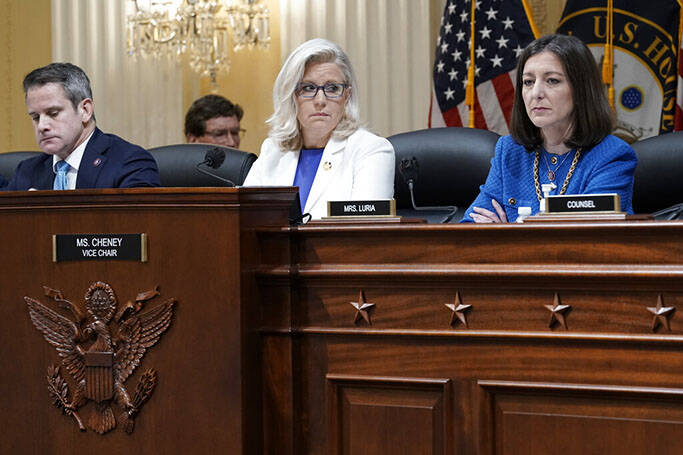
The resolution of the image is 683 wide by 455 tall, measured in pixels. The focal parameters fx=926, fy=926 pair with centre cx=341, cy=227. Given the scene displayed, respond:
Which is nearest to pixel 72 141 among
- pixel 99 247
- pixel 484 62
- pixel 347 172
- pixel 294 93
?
pixel 294 93

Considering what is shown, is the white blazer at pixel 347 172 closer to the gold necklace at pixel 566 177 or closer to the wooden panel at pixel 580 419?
the gold necklace at pixel 566 177

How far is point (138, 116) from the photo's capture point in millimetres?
5551

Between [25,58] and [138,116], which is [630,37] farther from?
[25,58]

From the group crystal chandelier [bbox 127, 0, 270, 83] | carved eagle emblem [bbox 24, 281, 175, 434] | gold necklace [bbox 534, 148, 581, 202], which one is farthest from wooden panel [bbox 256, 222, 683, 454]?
crystal chandelier [bbox 127, 0, 270, 83]

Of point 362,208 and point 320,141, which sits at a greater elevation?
point 320,141

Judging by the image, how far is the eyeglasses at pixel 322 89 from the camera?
9.20ft

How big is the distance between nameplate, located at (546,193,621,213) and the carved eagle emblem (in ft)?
2.44

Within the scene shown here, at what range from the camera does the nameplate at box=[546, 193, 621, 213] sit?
5.46 ft

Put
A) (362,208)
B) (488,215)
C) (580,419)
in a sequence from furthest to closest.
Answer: (488,215) < (362,208) < (580,419)

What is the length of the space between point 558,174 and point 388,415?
939 millimetres

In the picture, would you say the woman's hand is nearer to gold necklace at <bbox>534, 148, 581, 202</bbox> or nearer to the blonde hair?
gold necklace at <bbox>534, 148, 581, 202</bbox>

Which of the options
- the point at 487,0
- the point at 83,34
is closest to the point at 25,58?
the point at 83,34

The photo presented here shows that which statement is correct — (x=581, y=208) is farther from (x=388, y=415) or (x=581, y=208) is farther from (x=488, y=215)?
(x=488, y=215)

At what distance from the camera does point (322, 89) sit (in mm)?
2807
